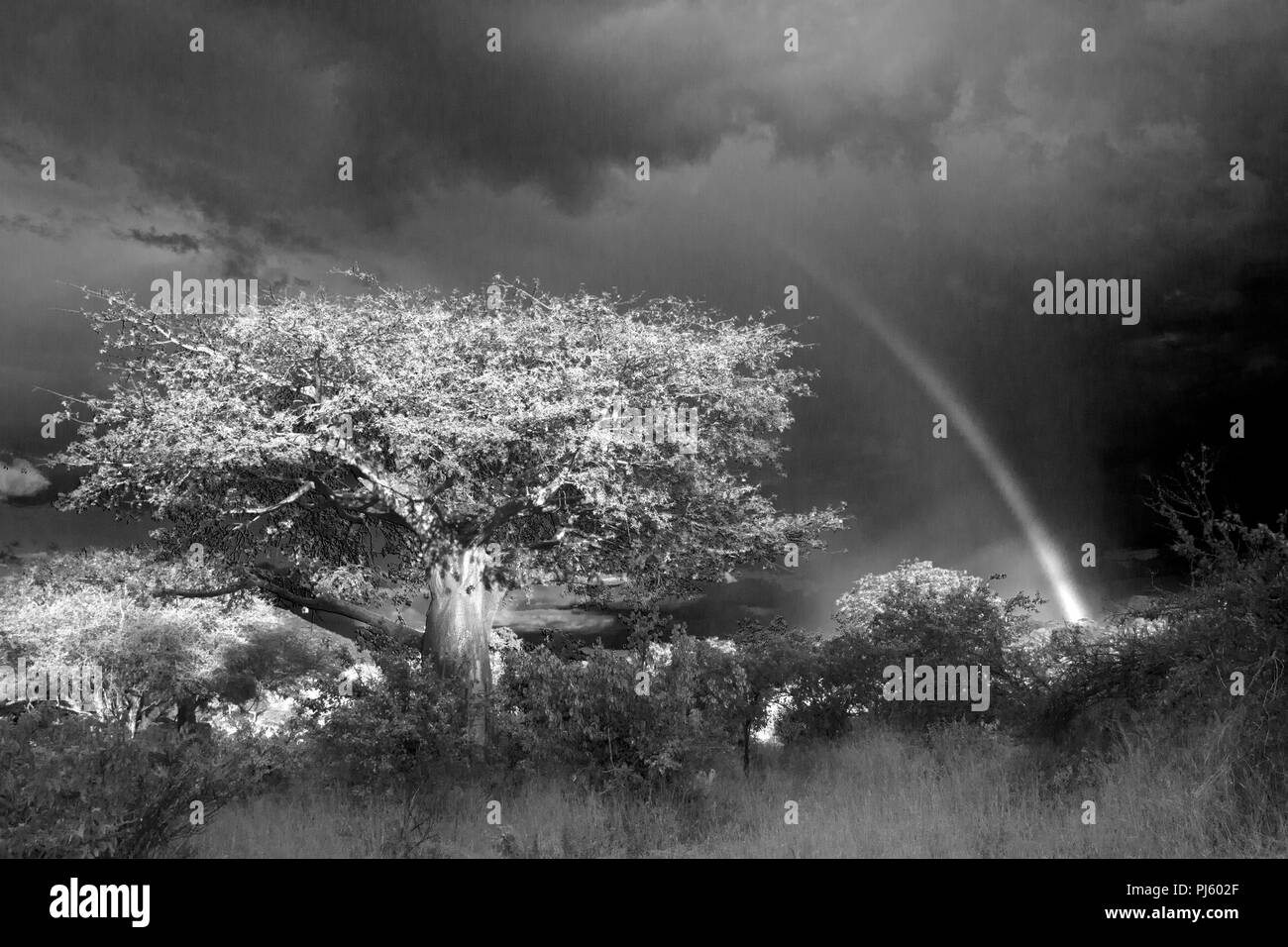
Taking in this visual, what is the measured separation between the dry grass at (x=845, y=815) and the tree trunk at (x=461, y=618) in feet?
17.3

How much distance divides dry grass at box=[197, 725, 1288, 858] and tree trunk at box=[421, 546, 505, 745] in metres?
Answer: 5.27

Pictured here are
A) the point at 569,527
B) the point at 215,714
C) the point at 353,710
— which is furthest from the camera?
the point at 215,714

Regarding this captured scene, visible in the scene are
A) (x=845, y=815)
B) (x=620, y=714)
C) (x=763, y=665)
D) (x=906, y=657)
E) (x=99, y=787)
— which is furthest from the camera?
(x=906, y=657)

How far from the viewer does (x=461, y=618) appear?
20359 millimetres

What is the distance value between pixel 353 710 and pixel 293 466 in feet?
24.9

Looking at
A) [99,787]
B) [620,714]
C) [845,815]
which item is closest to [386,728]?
[620,714]

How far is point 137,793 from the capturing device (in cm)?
853

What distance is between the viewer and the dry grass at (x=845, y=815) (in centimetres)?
973

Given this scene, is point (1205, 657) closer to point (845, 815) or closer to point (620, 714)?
point (845, 815)

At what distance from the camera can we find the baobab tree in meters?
18.6

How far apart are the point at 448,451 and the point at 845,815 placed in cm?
991

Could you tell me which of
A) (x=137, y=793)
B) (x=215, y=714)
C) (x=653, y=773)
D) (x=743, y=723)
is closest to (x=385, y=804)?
(x=653, y=773)

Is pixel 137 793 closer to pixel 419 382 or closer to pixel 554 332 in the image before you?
pixel 419 382

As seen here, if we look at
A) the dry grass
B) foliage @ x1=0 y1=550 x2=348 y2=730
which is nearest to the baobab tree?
the dry grass
